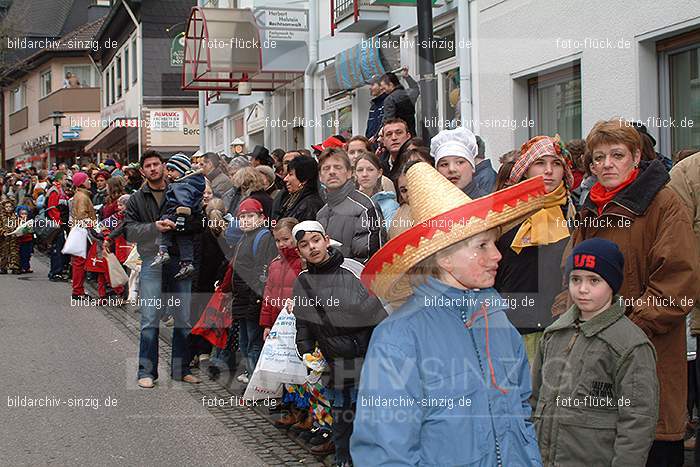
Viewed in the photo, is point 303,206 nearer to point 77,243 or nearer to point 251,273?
point 251,273

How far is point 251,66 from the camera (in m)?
20.6

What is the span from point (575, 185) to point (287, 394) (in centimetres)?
272

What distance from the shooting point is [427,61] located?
24.9ft

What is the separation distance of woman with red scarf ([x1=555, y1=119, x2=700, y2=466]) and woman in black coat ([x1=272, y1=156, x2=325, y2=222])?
3.61 m

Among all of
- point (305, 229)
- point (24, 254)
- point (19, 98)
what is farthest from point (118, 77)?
point (305, 229)

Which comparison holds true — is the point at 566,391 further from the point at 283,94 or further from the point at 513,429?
the point at 283,94

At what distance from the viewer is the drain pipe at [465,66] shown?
12.3 metres

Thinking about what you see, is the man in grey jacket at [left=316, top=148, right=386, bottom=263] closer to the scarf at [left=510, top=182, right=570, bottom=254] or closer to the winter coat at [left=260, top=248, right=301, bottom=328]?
the winter coat at [left=260, top=248, right=301, bottom=328]

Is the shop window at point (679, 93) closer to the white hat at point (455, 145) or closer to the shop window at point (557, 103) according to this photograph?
the shop window at point (557, 103)

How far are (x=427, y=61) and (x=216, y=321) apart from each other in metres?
3.31

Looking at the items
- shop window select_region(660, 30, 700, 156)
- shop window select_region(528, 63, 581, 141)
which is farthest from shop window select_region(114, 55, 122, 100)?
shop window select_region(660, 30, 700, 156)

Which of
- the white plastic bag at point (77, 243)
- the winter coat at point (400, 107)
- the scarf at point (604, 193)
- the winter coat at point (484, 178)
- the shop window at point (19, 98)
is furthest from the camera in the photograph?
the shop window at point (19, 98)

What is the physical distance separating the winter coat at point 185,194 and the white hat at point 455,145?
3.41 m

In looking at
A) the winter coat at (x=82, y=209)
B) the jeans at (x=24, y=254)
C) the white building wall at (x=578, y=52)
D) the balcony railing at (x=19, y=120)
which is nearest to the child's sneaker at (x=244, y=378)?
the white building wall at (x=578, y=52)
